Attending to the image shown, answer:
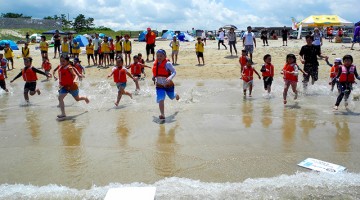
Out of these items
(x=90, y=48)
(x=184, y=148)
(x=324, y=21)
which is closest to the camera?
(x=184, y=148)

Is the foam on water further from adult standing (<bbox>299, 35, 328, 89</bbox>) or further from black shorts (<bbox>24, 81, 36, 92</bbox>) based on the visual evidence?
adult standing (<bbox>299, 35, 328, 89</bbox>)

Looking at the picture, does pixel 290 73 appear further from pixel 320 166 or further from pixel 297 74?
pixel 320 166

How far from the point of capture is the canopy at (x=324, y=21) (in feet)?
98.1

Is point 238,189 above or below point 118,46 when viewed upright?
below

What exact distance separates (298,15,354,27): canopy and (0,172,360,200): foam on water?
28.5 metres

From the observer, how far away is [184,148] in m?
5.52

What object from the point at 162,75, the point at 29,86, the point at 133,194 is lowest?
the point at 133,194

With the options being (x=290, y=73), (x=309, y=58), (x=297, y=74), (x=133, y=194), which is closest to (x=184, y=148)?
(x=133, y=194)

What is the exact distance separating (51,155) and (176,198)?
244 centimetres

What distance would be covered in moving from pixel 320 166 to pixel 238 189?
1331mm

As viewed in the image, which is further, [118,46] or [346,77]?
[118,46]

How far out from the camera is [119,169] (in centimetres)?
472

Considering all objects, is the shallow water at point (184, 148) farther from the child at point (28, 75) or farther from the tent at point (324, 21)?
the tent at point (324, 21)

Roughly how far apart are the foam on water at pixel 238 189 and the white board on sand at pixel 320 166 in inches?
6.4
